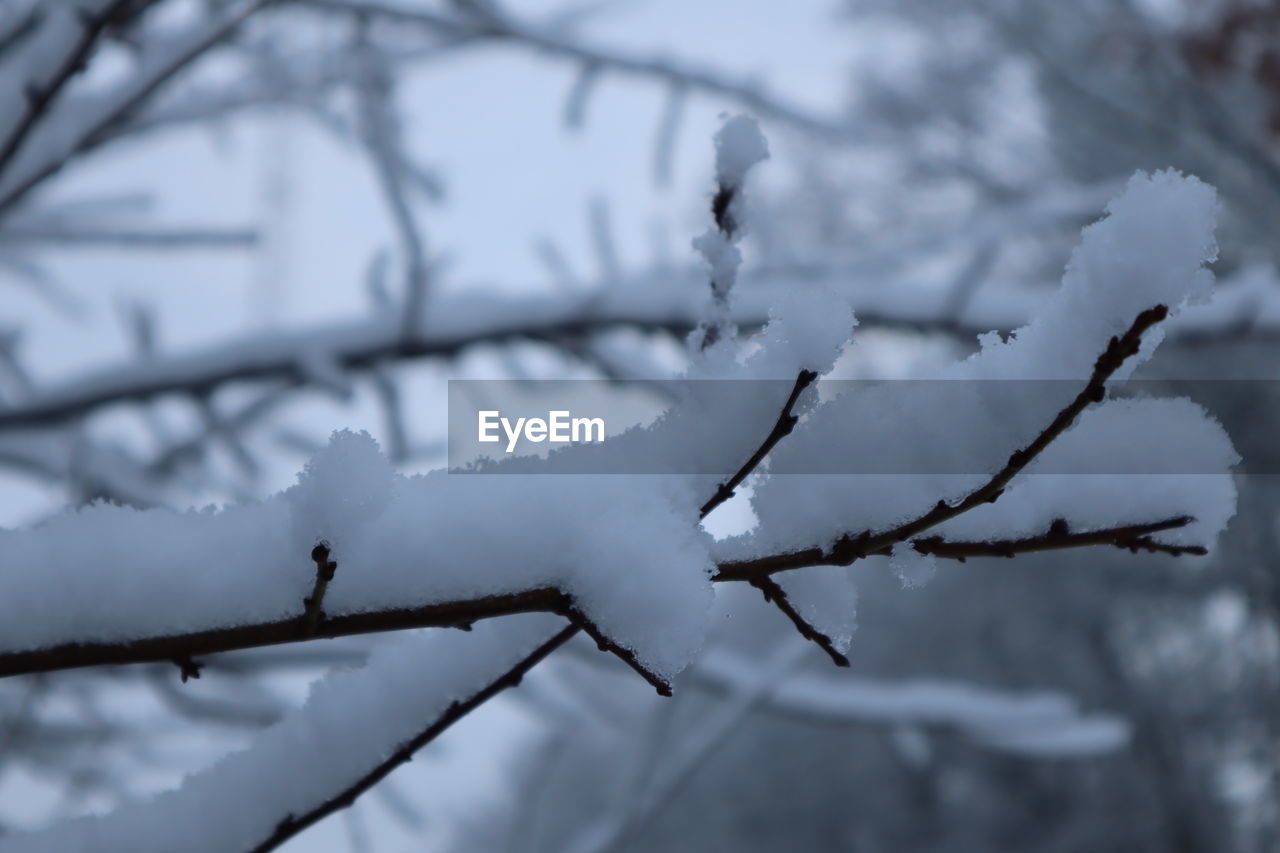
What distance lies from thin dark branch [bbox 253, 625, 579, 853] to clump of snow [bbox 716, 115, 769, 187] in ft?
0.87

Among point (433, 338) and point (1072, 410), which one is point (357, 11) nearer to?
point (433, 338)

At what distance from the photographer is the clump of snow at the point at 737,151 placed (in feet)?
1.58

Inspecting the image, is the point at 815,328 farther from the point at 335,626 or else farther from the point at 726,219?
the point at 335,626

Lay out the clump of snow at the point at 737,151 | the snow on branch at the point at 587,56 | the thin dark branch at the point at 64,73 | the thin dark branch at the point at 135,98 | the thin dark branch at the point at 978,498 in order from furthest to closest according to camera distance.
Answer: the snow on branch at the point at 587,56 → the thin dark branch at the point at 135,98 → the thin dark branch at the point at 64,73 → the clump of snow at the point at 737,151 → the thin dark branch at the point at 978,498

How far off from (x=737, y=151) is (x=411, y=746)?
38 cm

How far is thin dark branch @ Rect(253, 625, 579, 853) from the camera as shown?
0.48 m

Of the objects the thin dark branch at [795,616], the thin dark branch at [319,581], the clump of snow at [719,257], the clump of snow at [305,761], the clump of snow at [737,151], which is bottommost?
the clump of snow at [305,761]

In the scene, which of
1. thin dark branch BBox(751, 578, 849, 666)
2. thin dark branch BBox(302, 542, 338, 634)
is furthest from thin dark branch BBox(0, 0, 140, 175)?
thin dark branch BBox(751, 578, 849, 666)

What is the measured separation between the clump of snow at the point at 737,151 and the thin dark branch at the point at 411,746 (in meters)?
0.27

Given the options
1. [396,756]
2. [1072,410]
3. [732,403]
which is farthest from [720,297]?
[396,756]

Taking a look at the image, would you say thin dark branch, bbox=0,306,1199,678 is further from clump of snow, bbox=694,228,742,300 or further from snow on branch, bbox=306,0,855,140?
snow on branch, bbox=306,0,855,140

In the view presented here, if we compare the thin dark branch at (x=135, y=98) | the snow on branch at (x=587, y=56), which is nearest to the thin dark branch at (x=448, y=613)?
the thin dark branch at (x=135, y=98)

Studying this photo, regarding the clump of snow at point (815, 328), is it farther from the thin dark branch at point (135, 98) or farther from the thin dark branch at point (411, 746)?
the thin dark branch at point (135, 98)

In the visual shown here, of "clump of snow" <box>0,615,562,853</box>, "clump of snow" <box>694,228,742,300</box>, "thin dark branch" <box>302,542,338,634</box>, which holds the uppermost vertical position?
"clump of snow" <box>694,228,742,300</box>
